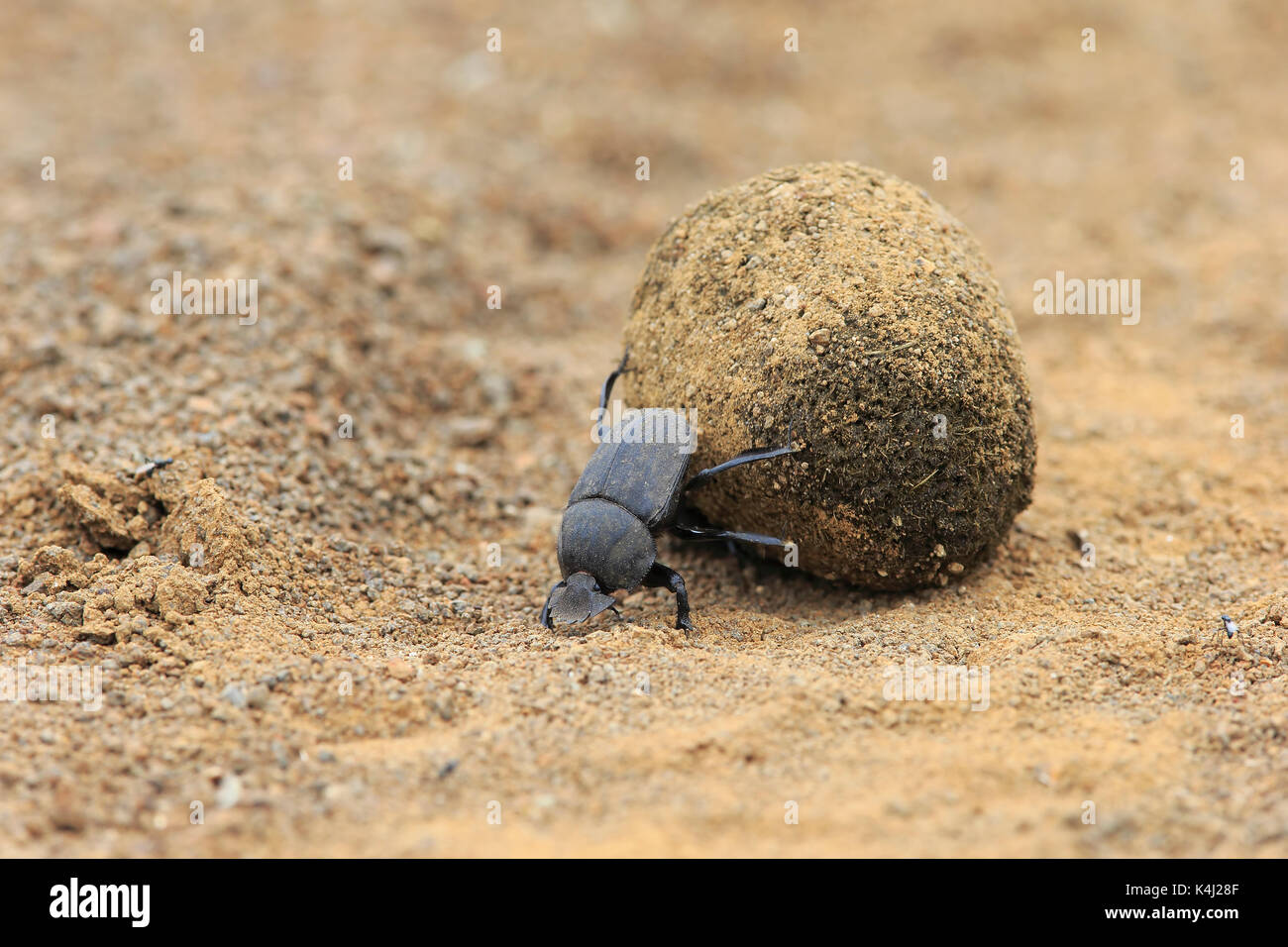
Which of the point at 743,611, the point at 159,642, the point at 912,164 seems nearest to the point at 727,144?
the point at 912,164

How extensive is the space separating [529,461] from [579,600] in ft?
5.48

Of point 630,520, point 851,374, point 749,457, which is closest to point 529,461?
point 630,520

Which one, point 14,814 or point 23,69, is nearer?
point 14,814

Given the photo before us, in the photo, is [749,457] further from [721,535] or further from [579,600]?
[579,600]

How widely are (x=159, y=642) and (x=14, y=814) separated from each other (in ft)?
2.68

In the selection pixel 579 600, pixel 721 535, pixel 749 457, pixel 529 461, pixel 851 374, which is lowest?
pixel 579 600

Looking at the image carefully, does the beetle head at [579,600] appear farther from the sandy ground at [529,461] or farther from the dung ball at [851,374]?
the dung ball at [851,374]

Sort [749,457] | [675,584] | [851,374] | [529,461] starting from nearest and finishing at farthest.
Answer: [851,374] → [749,457] → [675,584] → [529,461]

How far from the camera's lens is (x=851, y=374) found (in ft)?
11.7

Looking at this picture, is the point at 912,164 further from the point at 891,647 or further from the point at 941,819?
the point at 941,819

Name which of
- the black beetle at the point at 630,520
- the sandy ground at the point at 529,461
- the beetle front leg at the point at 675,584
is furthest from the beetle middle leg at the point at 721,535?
the sandy ground at the point at 529,461

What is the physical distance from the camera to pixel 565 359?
6.21 meters

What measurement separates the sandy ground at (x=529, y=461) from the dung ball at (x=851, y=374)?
1.26ft

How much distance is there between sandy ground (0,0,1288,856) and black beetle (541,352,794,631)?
0.66 ft
